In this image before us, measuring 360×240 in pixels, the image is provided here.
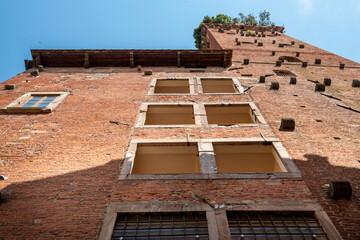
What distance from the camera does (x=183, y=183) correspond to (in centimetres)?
523

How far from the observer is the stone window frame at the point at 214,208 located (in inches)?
168

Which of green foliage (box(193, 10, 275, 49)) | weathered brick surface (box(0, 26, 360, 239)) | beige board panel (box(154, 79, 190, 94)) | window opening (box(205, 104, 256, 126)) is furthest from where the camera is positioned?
green foliage (box(193, 10, 275, 49))

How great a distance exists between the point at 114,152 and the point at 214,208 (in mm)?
3397

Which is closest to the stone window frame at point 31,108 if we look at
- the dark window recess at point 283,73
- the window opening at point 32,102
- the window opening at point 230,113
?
the window opening at point 32,102

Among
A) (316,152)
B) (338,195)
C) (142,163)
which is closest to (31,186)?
(142,163)

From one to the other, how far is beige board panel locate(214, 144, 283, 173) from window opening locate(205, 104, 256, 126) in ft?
7.29

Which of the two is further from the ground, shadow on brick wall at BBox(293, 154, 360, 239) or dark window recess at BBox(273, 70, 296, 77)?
dark window recess at BBox(273, 70, 296, 77)

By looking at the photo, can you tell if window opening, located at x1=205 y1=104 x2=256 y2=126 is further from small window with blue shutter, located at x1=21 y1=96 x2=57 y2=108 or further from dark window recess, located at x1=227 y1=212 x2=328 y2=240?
small window with blue shutter, located at x1=21 y1=96 x2=57 y2=108

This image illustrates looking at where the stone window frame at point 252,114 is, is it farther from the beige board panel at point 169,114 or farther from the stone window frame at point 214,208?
the stone window frame at point 214,208

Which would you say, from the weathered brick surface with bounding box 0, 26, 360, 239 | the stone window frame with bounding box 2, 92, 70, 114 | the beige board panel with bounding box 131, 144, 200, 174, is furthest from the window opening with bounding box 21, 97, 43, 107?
the beige board panel with bounding box 131, 144, 200, 174

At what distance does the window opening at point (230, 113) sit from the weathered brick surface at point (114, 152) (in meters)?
0.55

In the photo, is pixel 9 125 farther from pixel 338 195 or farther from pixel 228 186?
pixel 338 195

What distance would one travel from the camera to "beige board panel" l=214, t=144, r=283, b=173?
682 centimetres

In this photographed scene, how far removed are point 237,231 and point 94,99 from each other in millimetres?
7993
